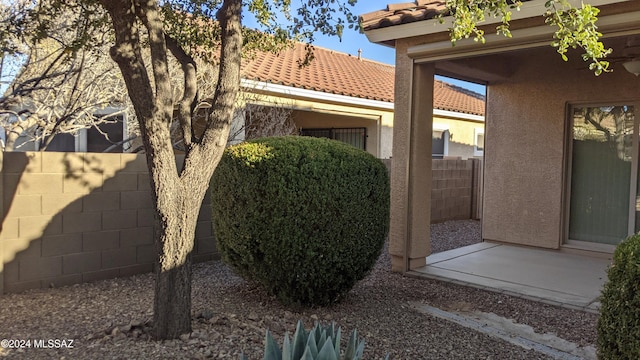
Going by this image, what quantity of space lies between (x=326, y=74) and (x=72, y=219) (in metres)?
9.72

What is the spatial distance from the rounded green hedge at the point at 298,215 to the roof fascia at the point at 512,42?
2261 mm

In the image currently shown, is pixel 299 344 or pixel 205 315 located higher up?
pixel 299 344

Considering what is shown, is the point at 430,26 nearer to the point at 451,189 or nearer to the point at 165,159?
the point at 165,159

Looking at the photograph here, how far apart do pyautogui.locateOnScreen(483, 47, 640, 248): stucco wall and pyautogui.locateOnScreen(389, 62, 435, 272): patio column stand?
2.22m

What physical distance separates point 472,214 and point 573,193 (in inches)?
177

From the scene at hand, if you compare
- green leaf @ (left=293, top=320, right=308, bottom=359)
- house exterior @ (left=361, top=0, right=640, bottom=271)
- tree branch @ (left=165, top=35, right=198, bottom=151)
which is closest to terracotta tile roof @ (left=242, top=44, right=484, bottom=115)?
house exterior @ (left=361, top=0, right=640, bottom=271)

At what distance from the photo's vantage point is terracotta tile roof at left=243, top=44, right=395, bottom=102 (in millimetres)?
11922

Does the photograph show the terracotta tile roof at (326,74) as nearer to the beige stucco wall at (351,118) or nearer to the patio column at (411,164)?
the beige stucco wall at (351,118)

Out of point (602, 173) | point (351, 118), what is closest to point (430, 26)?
point (602, 173)

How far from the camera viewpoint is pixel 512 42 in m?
5.99

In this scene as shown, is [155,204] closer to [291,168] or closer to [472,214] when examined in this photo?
[291,168]

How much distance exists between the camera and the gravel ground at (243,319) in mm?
3859

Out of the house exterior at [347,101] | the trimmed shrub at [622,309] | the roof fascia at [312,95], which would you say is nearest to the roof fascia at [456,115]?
the house exterior at [347,101]

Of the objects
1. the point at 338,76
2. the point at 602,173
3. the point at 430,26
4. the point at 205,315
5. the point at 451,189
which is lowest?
the point at 205,315
